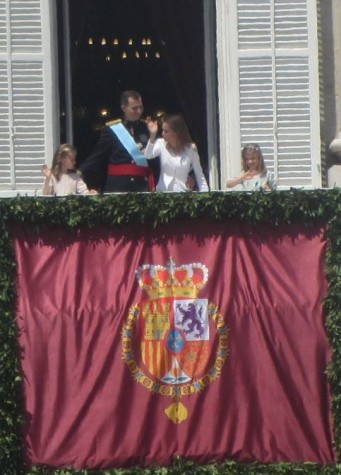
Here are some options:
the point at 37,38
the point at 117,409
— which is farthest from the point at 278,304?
the point at 37,38

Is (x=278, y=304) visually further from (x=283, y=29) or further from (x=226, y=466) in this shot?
(x=283, y=29)

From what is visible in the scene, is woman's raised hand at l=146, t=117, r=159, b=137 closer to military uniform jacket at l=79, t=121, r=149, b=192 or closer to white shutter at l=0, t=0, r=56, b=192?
military uniform jacket at l=79, t=121, r=149, b=192

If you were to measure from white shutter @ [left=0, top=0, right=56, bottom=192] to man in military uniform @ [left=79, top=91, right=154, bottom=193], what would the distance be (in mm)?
450

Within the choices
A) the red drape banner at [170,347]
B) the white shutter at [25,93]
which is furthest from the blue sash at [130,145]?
the red drape banner at [170,347]

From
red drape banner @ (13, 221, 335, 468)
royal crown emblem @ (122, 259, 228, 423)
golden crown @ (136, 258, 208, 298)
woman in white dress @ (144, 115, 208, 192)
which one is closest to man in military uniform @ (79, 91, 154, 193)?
woman in white dress @ (144, 115, 208, 192)

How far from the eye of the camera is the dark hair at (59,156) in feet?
57.3

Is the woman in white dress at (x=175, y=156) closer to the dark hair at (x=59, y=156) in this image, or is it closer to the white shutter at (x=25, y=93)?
the dark hair at (x=59, y=156)

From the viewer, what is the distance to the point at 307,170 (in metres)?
18.0

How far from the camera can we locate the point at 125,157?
1770 centimetres

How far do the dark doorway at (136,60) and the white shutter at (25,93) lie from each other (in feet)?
2.89

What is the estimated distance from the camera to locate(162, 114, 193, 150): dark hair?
57.8 feet

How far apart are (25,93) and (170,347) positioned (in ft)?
8.52

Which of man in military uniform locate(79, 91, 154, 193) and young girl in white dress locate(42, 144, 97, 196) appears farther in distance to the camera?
man in military uniform locate(79, 91, 154, 193)

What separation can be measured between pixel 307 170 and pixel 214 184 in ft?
2.73
